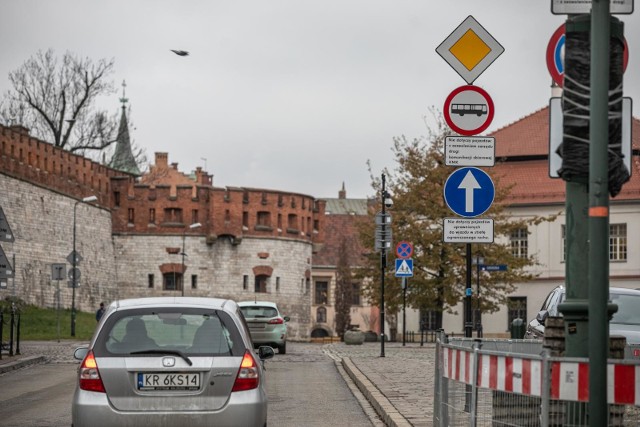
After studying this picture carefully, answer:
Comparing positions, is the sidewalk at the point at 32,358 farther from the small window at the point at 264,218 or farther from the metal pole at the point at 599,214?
the small window at the point at 264,218

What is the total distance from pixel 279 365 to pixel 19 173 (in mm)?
41885

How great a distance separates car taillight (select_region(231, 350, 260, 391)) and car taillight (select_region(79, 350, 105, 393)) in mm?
1136

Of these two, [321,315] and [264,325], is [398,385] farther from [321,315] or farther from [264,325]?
[321,315]

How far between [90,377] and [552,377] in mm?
4308

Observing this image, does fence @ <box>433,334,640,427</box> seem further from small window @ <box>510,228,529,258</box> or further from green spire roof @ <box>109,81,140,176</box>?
green spire roof @ <box>109,81,140,176</box>

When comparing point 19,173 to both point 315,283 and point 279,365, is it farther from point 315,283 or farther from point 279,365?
point 315,283

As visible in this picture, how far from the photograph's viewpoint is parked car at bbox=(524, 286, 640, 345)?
1688 centimetres

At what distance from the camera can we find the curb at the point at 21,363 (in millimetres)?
24927

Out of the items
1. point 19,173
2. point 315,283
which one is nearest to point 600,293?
point 19,173

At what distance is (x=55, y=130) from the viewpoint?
288ft

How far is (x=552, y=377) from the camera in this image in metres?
7.68

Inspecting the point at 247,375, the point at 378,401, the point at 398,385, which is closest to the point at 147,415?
the point at 247,375

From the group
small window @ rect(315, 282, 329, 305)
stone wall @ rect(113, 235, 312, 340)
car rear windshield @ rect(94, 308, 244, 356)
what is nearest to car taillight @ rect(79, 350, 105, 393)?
car rear windshield @ rect(94, 308, 244, 356)

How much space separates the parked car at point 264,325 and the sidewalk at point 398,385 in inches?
182
